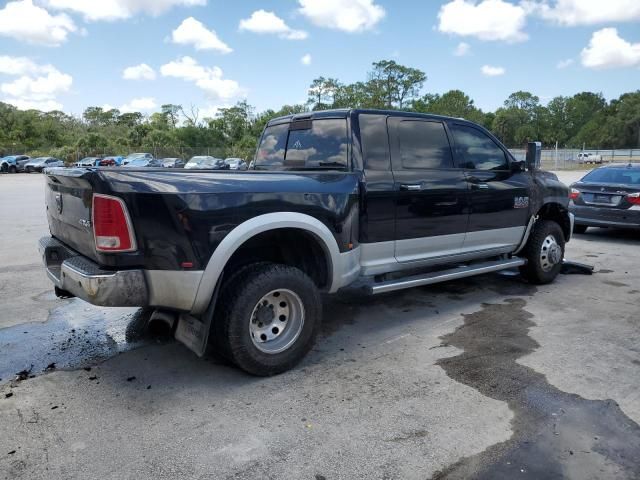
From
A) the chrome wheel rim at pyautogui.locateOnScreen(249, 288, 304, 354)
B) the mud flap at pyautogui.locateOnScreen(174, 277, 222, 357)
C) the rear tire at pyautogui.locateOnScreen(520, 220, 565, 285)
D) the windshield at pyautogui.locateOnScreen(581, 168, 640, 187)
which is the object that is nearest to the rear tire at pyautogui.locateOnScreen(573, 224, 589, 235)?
the windshield at pyautogui.locateOnScreen(581, 168, 640, 187)

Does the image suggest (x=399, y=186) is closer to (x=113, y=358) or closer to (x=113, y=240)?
(x=113, y=240)

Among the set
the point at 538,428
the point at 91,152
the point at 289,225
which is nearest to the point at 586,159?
the point at 91,152

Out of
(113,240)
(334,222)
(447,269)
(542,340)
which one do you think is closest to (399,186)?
(334,222)

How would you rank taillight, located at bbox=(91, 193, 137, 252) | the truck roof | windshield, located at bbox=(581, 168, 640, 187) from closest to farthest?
1. taillight, located at bbox=(91, 193, 137, 252)
2. the truck roof
3. windshield, located at bbox=(581, 168, 640, 187)

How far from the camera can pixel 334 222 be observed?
417 cm

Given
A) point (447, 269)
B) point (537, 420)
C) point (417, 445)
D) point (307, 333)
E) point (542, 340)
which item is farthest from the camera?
point (447, 269)

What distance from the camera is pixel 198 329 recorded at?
3.60 meters

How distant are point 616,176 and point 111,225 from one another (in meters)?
9.96

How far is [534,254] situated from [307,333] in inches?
140

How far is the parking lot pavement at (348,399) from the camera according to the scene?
9.16 ft

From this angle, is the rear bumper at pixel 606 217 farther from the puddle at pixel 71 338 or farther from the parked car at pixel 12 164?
the parked car at pixel 12 164

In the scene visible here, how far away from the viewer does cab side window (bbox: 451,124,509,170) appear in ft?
17.8

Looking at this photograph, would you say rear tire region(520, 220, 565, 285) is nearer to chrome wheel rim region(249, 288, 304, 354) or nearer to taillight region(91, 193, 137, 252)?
chrome wheel rim region(249, 288, 304, 354)

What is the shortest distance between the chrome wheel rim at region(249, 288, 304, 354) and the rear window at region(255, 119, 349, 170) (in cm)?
135
